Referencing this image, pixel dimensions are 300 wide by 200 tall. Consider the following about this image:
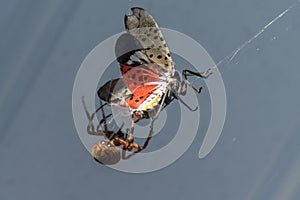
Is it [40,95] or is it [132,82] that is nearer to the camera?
[132,82]

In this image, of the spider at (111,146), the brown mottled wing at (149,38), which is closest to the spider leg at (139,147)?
the spider at (111,146)

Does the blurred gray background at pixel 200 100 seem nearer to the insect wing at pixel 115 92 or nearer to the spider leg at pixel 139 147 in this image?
the spider leg at pixel 139 147

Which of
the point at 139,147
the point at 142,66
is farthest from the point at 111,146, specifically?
the point at 142,66

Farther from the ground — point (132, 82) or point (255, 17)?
point (255, 17)

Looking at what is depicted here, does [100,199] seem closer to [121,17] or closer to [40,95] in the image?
[40,95]

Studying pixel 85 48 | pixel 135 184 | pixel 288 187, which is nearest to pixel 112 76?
pixel 85 48

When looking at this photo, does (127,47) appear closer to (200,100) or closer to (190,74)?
(190,74)

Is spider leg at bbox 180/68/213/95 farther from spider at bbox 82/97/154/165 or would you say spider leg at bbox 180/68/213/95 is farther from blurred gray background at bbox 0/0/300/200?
spider at bbox 82/97/154/165
